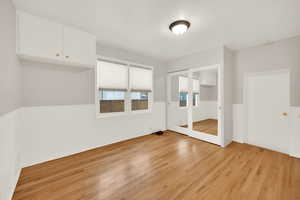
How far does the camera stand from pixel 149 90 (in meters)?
4.23

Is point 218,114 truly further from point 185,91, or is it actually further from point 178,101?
point 178,101

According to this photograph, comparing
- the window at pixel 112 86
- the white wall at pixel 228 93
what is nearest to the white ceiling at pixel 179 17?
the white wall at pixel 228 93

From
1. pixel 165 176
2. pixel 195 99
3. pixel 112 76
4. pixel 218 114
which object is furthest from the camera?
pixel 195 99

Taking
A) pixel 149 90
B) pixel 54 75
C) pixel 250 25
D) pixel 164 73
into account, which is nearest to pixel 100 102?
pixel 54 75

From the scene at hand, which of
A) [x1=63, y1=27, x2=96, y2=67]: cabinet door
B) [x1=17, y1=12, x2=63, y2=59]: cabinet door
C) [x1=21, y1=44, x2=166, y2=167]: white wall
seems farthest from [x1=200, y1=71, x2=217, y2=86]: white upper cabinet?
[x1=17, y1=12, x2=63, y2=59]: cabinet door

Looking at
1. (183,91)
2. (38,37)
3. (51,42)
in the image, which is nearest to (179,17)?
(51,42)

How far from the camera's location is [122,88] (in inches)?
140

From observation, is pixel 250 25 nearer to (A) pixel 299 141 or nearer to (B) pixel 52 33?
(A) pixel 299 141

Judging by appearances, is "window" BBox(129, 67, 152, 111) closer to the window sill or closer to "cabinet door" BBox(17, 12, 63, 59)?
the window sill

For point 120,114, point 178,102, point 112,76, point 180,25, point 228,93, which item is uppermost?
point 180,25

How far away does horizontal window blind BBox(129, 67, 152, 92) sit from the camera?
382cm

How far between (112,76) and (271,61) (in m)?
4.03

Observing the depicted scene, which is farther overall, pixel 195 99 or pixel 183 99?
pixel 183 99

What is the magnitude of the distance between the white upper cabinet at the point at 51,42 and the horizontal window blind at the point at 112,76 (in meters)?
0.55
